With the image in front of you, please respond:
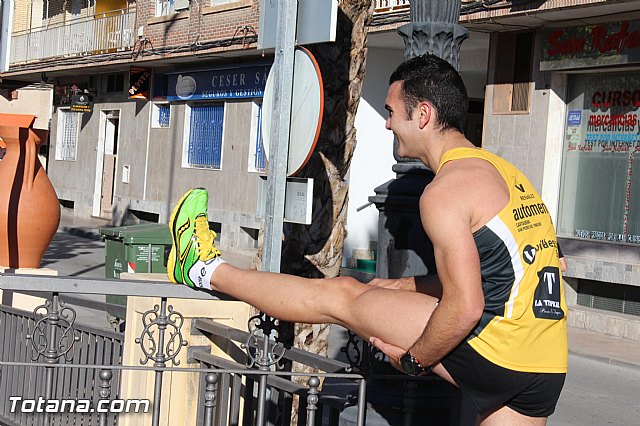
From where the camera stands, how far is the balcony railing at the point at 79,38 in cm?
2805

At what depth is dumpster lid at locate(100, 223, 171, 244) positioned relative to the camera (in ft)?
39.8

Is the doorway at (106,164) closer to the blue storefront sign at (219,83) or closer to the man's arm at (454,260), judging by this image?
the blue storefront sign at (219,83)

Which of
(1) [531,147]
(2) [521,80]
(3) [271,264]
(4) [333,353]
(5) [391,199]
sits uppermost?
(2) [521,80]

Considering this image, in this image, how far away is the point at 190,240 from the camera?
4395mm

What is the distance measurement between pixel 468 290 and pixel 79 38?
29234 millimetres

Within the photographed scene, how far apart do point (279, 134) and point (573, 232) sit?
38.3ft

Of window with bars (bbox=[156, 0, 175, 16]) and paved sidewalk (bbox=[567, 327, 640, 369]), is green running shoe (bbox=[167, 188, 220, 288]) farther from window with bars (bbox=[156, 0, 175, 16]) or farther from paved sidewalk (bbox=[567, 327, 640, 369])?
window with bars (bbox=[156, 0, 175, 16])

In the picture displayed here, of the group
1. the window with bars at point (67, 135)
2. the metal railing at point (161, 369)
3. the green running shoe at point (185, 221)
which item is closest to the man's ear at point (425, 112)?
the metal railing at point (161, 369)

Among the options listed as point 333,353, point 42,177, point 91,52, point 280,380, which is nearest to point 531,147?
point 333,353

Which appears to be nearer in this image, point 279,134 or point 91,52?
point 279,134

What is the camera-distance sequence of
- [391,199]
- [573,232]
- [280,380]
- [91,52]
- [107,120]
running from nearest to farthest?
1. [280,380]
2. [391,199]
3. [573,232]
4. [91,52]
5. [107,120]

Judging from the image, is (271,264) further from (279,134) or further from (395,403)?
(395,403)

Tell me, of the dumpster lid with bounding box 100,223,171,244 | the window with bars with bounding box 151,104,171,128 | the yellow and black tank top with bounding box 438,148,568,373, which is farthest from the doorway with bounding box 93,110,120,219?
the yellow and black tank top with bounding box 438,148,568,373

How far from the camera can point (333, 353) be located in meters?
11.3
